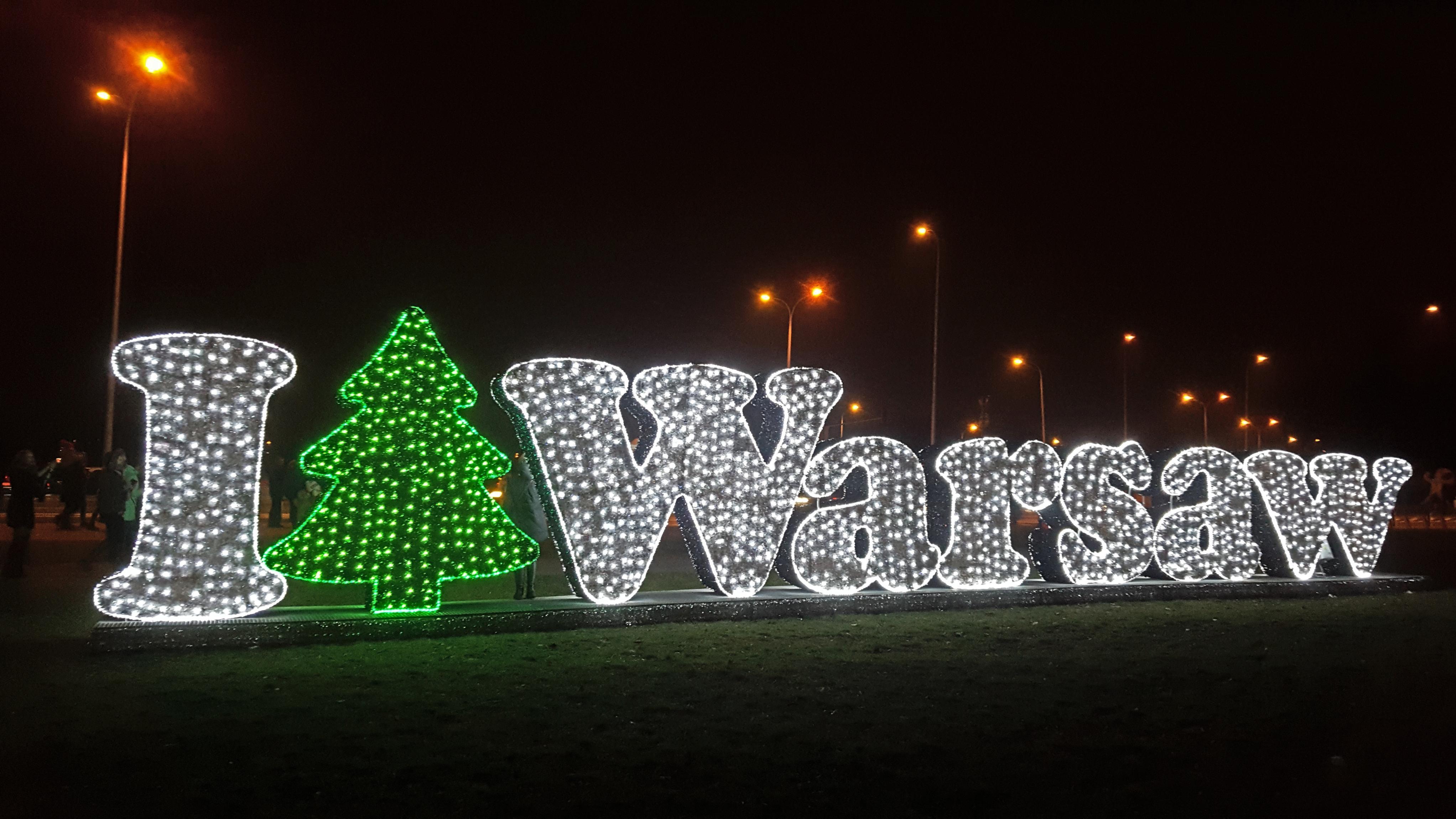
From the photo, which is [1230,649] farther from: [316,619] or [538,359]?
[316,619]

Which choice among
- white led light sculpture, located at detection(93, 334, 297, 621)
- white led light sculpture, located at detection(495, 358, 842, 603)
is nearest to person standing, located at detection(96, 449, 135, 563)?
white led light sculpture, located at detection(93, 334, 297, 621)

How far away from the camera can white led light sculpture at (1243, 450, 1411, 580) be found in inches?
559

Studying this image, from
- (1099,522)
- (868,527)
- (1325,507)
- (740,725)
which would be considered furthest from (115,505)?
(1325,507)

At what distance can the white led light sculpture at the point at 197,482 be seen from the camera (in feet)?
30.5

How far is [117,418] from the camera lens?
52750 millimetres

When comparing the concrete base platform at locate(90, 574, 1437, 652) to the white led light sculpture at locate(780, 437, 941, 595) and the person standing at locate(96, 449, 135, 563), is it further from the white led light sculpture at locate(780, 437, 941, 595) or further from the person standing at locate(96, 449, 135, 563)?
the person standing at locate(96, 449, 135, 563)

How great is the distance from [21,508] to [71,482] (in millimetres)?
9449

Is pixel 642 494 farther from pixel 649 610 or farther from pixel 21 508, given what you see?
pixel 21 508

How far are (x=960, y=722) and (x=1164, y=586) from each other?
794 cm

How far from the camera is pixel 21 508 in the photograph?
13750mm

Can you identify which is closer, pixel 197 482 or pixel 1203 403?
pixel 197 482

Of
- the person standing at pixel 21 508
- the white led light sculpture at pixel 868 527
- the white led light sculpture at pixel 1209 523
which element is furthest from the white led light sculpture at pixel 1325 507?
the person standing at pixel 21 508

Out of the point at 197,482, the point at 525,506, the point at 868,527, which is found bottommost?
the point at 868,527

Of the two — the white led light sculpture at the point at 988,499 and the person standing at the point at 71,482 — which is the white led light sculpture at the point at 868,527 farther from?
the person standing at the point at 71,482
